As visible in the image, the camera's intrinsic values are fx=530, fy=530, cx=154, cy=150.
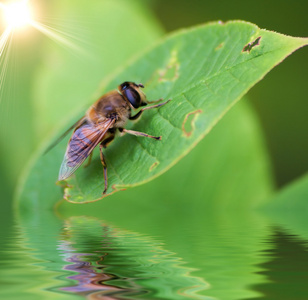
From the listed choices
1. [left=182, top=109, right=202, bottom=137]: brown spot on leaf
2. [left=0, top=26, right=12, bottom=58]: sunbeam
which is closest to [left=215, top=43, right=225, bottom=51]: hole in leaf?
[left=182, top=109, right=202, bottom=137]: brown spot on leaf

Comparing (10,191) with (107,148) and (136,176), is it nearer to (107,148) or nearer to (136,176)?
(107,148)

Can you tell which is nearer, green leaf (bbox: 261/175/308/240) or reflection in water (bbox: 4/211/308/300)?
reflection in water (bbox: 4/211/308/300)

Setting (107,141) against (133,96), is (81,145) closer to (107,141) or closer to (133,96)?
(107,141)

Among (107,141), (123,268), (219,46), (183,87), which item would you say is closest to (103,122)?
(107,141)

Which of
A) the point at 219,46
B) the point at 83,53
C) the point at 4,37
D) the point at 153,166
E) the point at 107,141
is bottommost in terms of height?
the point at 153,166

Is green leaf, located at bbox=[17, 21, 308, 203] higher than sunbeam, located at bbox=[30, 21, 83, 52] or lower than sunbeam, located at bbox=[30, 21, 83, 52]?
lower

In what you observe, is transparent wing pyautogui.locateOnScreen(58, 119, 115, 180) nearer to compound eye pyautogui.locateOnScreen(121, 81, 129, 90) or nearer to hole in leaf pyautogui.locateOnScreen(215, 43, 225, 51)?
compound eye pyautogui.locateOnScreen(121, 81, 129, 90)

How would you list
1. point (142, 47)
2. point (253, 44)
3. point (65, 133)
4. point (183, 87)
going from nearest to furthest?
point (253, 44) < point (183, 87) < point (65, 133) < point (142, 47)
